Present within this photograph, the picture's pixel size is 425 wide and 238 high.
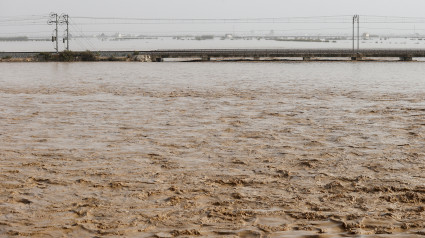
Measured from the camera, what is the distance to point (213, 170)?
10859 mm

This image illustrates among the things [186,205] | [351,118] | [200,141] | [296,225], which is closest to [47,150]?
[200,141]

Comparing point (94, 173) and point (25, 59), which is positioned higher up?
point (25, 59)

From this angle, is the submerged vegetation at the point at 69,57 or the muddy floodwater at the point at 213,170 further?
the submerged vegetation at the point at 69,57

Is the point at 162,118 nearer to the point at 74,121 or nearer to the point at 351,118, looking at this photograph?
the point at 74,121

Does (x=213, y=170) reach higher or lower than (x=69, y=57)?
lower

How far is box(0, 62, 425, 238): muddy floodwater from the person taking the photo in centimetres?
769

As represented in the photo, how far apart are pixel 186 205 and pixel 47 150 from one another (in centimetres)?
554

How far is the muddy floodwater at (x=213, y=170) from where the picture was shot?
769cm

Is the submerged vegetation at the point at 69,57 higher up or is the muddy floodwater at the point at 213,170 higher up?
the submerged vegetation at the point at 69,57

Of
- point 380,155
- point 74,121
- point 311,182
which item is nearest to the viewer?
point 311,182

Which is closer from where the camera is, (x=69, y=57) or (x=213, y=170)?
(x=213, y=170)

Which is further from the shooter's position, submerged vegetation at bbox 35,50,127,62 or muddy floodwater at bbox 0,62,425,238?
submerged vegetation at bbox 35,50,127,62

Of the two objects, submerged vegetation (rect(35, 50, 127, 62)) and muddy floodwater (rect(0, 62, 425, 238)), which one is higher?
submerged vegetation (rect(35, 50, 127, 62))

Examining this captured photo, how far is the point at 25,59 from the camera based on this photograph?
221 ft
